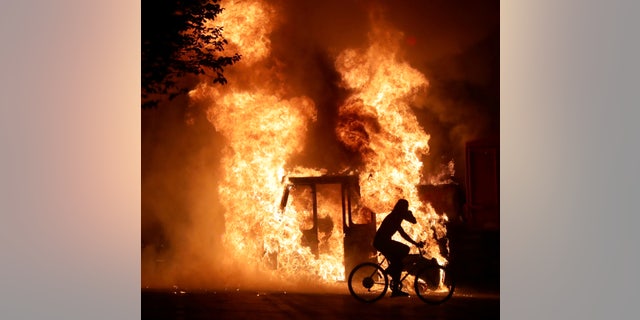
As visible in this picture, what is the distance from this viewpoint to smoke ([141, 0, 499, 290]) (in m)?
7.16

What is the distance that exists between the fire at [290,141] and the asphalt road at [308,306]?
210mm

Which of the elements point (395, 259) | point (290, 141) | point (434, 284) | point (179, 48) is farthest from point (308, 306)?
point (179, 48)

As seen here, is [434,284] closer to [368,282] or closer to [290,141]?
[368,282]

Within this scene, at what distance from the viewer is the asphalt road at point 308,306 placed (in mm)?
7066

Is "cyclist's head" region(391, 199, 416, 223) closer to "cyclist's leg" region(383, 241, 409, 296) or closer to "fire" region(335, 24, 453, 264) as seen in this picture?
"fire" region(335, 24, 453, 264)

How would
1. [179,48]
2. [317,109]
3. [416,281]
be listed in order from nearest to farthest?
[416,281], [317,109], [179,48]

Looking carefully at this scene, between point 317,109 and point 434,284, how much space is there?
170 centimetres

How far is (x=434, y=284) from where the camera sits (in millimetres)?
7109
